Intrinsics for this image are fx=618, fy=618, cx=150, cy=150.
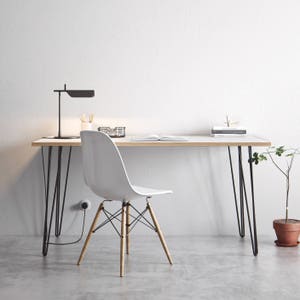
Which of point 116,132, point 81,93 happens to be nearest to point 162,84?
point 116,132

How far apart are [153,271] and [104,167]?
639 mm

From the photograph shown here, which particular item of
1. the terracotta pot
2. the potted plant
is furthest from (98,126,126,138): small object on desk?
the terracotta pot

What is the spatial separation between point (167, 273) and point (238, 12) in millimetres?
1977

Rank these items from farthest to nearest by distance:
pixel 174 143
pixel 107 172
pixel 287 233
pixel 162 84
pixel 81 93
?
pixel 162 84 < pixel 81 93 < pixel 287 233 < pixel 174 143 < pixel 107 172

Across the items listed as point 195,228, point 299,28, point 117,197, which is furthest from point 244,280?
point 299,28

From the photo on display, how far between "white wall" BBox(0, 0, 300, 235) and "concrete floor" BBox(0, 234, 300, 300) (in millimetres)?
364

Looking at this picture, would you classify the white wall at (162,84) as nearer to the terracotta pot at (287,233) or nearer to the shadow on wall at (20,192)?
the shadow on wall at (20,192)

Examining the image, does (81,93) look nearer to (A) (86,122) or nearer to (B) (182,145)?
(A) (86,122)

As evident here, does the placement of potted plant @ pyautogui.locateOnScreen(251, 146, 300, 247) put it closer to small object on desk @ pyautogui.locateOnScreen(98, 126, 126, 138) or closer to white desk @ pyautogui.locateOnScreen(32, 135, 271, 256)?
white desk @ pyautogui.locateOnScreen(32, 135, 271, 256)

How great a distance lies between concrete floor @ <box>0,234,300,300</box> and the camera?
120 inches

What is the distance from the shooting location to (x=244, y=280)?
3262mm

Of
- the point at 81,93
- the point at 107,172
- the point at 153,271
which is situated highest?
the point at 81,93

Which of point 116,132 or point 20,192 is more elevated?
point 116,132

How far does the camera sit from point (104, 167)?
3424 millimetres
